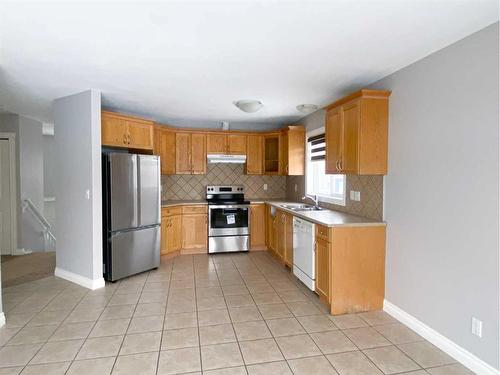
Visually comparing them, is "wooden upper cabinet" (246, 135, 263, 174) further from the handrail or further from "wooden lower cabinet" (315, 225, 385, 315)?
the handrail

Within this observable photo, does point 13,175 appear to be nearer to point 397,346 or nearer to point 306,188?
point 306,188

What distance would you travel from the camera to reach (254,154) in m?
5.62

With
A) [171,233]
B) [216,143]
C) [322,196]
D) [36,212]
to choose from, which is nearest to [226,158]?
[216,143]

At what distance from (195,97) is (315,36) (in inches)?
81.1

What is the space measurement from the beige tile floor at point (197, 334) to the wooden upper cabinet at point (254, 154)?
2377 millimetres

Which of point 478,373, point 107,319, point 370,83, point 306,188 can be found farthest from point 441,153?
point 107,319

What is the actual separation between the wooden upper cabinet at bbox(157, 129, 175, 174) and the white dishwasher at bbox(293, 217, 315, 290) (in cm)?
247

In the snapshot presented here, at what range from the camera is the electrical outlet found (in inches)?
82.0

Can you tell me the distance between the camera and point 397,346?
2.43 metres

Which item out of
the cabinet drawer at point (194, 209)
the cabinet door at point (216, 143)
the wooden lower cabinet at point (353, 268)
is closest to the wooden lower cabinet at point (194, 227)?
the cabinet drawer at point (194, 209)

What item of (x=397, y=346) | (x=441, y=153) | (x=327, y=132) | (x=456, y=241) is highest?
(x=327, y=132)

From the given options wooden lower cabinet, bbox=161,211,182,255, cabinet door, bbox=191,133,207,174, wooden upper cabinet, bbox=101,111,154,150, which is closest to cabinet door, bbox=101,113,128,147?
wooden upper cabinet, bbox=101,111,154,150

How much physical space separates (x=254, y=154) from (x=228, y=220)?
4.40 feet

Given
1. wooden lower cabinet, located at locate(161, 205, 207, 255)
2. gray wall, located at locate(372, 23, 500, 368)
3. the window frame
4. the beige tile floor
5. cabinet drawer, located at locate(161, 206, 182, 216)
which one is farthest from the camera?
wooden lower cabinet, located at locate(161, 205, 207, 255)
